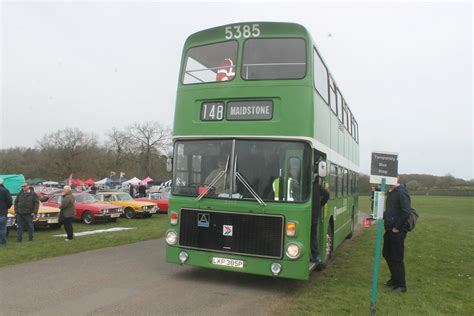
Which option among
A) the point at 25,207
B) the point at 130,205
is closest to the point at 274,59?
the point at 25,207

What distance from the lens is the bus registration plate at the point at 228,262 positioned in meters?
7.64

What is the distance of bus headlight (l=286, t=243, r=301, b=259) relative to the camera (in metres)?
7.32

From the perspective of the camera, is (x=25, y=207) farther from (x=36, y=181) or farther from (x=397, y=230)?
(x=36, y=181)

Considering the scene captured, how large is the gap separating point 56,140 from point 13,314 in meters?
78.9

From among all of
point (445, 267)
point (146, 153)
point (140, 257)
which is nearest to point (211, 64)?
point (140, 257)

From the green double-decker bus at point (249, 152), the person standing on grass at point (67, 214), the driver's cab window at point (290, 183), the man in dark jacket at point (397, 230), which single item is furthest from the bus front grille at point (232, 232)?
the person standing on grass at point (67, 214)

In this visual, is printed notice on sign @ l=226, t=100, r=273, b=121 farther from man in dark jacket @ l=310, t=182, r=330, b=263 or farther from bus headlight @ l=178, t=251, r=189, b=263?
bus headlight @ l=178, t=251, r=189, b=263

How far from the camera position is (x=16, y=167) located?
79.1m

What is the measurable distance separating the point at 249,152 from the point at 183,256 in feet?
7.50

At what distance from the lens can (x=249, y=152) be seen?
777cm

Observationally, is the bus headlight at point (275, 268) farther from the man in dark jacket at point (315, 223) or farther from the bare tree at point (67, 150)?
the bare tree at point (67, 150)

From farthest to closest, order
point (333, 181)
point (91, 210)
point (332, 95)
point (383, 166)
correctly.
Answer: point (91, 210), point (333, 181), point (332, 95), point (383, 166)

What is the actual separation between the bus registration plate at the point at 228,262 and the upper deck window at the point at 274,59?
130 inches

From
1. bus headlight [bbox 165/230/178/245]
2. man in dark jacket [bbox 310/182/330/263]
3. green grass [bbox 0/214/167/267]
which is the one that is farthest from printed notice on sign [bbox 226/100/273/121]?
green grass [bbox 0/214/167/267]
